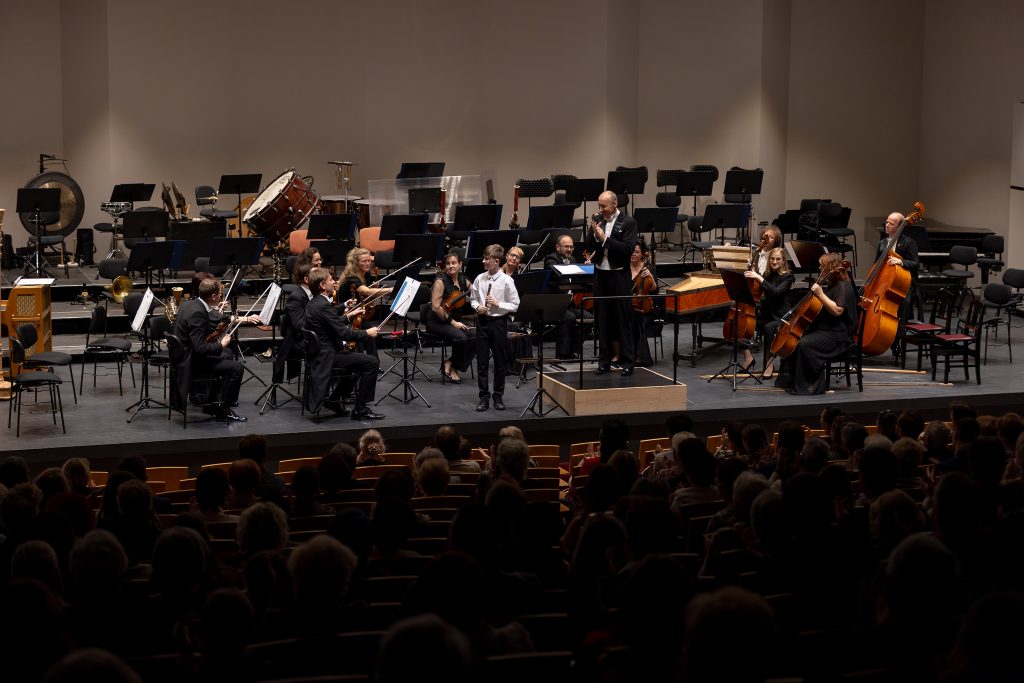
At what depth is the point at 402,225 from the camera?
13.0 m

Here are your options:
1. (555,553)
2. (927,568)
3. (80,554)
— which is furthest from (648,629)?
(80,554)

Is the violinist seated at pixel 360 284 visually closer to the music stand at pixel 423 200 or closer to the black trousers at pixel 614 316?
the black trousers at pixel 614 316

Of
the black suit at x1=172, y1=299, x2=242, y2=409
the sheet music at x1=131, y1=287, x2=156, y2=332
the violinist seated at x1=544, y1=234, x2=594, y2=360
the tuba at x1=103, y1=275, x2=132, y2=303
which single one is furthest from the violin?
the tuba at x1=103, y1=275, x2=132, y2=303

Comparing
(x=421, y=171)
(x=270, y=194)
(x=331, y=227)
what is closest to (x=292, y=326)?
(x=331, y=227)

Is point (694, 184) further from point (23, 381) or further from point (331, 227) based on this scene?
point (23, 381)

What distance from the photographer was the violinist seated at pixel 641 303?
11930 mm

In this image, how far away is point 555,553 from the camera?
482 centimetres

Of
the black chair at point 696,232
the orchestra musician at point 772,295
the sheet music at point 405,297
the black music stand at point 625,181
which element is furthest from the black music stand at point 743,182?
the sheet music at point 405,297

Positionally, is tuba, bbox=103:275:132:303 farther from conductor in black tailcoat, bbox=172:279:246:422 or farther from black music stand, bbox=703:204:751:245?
black music stand, bbox=703:204:751:245

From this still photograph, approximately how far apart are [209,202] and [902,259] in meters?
9.65

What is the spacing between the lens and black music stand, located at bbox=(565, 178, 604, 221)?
15781 mm

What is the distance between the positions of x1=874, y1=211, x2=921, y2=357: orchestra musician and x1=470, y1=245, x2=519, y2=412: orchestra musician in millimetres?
3804

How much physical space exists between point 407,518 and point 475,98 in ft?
49.4

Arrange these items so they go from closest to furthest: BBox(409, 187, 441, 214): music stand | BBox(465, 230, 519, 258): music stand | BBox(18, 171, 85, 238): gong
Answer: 1. BBox(465, 230, 519, 258): music stand
2. BBox(409, 187, 441, 214): music stand
3. BBox(18, 171, 85, 238): gong
